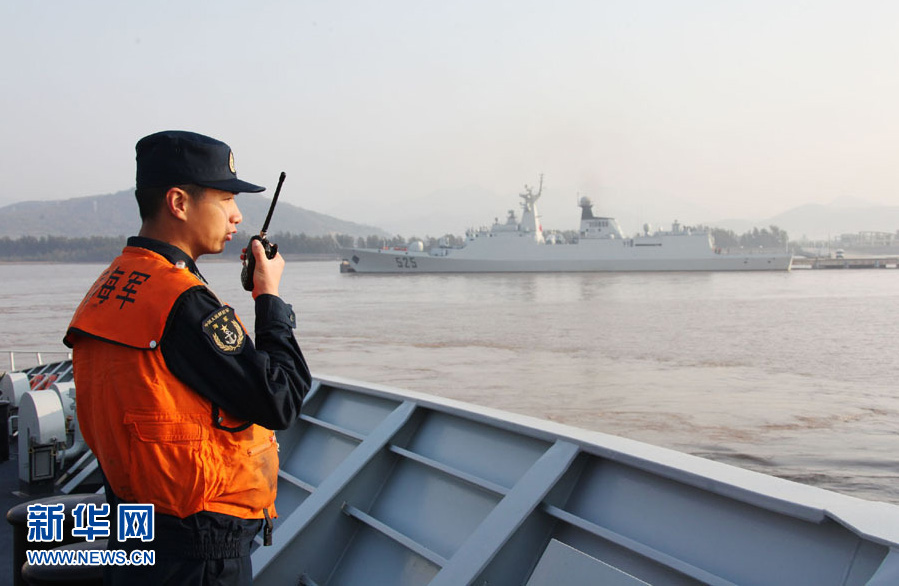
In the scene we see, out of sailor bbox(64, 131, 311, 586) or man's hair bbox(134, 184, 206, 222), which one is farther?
man's hair bbox(134, 184, 206, 222)

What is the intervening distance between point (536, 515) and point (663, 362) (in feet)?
37.1

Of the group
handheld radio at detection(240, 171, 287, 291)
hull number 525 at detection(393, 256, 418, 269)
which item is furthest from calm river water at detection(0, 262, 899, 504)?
hull number 525 at detection(393, 256, 418, 269)

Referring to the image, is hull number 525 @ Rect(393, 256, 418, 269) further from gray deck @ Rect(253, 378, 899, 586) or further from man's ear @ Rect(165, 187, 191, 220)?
man's ear @ Rect(165, 187, 191, 220)

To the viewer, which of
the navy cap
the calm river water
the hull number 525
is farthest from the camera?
the hull number 525

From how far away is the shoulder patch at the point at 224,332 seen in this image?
106 centimetres

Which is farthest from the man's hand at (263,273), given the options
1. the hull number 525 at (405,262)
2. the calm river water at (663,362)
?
the hull number 525 at (405,262)

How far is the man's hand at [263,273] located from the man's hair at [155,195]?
0.42 feet

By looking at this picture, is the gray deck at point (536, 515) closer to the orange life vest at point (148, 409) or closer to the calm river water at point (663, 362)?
the orange life vest at point (148, 409)

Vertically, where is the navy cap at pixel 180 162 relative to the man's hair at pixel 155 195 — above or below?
above

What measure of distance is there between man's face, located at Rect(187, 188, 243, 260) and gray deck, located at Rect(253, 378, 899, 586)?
2.81ft

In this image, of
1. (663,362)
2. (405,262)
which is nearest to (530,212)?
(405,262)

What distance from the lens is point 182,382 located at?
108cm

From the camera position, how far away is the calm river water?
6890 mm

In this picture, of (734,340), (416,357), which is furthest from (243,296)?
(734,340)
